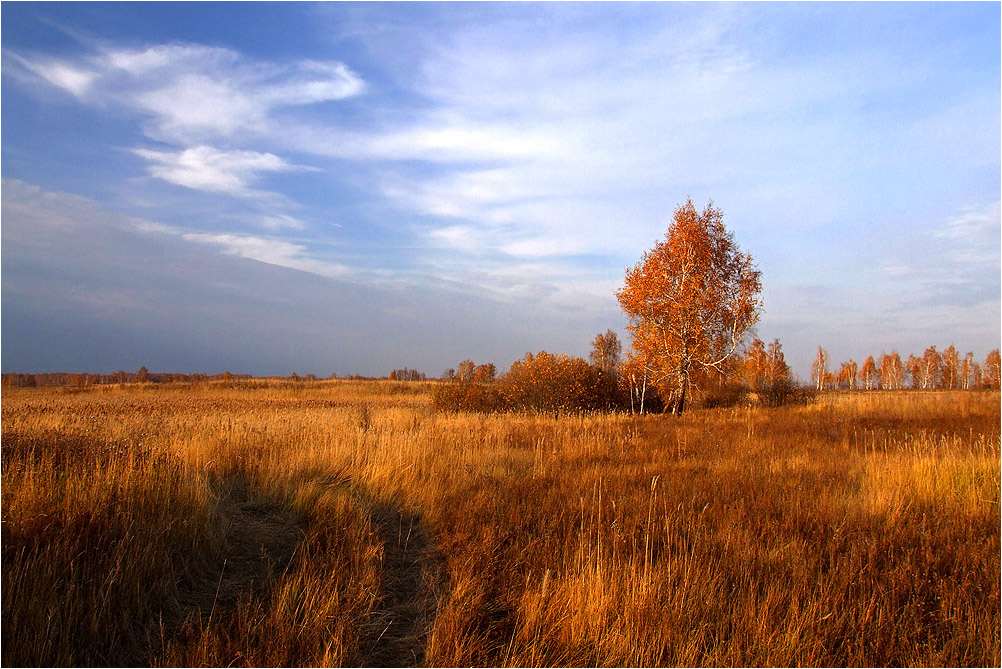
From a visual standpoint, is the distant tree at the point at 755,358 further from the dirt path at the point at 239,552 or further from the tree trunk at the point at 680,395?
the dirt path at the point at 239,552

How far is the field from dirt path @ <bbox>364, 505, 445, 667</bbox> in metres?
0.02

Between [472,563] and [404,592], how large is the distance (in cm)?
55

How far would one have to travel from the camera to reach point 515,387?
20875 mm

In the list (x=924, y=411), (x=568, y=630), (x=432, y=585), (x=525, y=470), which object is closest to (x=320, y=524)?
(x=432, y=585)

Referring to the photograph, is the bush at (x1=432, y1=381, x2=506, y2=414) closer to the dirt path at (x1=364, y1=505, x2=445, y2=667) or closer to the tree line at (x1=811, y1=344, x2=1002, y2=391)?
the dirt path at (x1=364, y1=505, x2=445, y2=667)

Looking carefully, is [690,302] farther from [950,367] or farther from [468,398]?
[950,367]

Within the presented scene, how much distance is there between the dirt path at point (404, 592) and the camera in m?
3.36

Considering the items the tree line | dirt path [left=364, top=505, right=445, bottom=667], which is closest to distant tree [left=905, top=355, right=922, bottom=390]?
the tree line

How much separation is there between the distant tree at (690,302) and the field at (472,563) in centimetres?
1202

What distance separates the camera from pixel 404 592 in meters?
4.12

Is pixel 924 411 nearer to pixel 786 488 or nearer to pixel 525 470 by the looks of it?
pixel 786 488

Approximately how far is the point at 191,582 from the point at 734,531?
14.9 feet

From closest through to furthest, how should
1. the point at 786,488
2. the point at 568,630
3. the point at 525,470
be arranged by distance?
the point at 568,630 < the point at 786,488 < the point at 525,470

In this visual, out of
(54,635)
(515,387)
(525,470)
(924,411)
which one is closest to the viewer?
(54,635)
